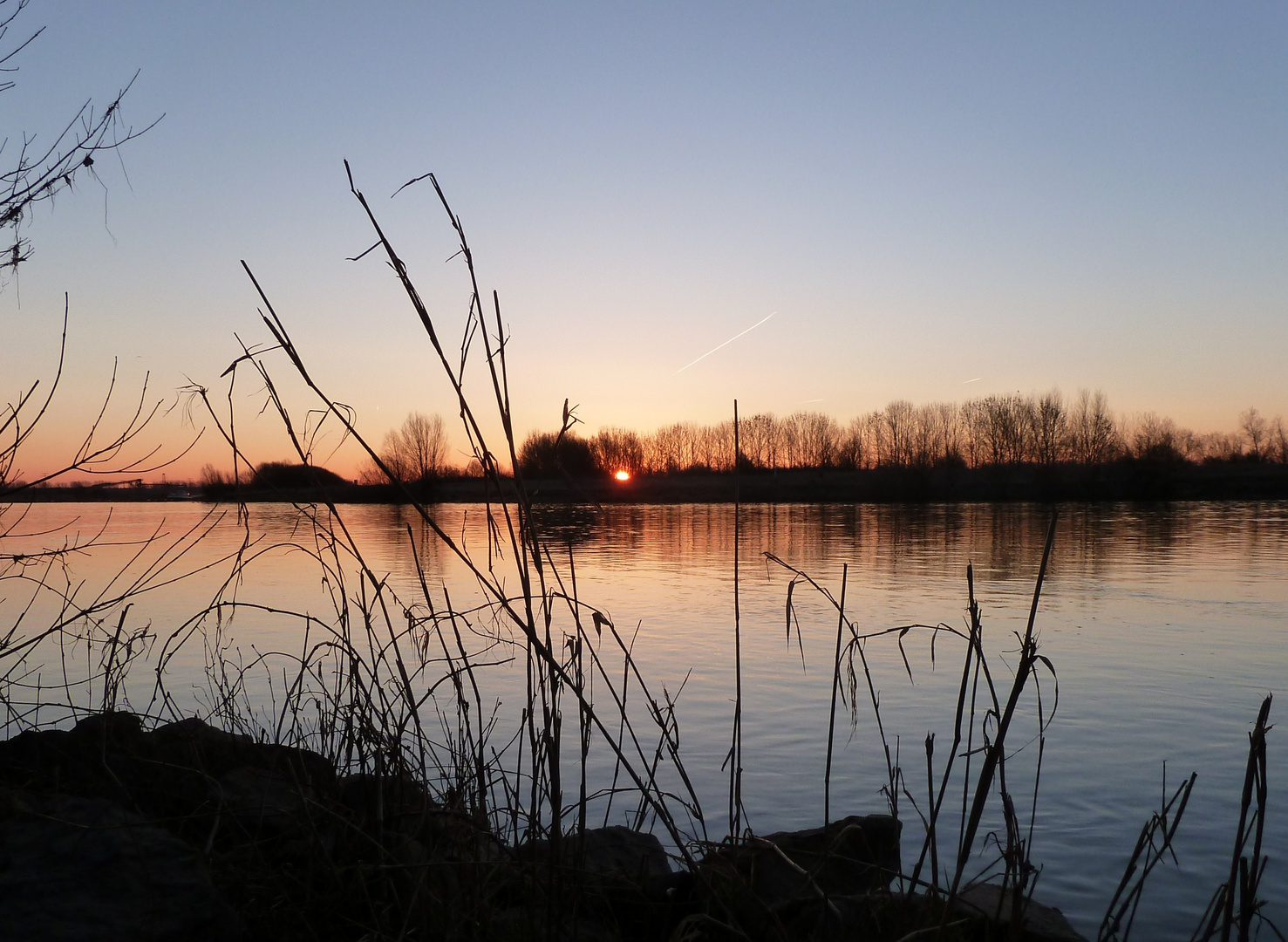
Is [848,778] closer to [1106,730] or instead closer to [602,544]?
[1106,730]

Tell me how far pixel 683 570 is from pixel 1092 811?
13473 mm

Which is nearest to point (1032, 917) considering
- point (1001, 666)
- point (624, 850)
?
point (624, 850)

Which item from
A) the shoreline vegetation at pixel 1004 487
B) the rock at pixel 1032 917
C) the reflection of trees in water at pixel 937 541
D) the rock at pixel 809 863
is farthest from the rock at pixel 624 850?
the shoreline vegetation at pixel 1004 487

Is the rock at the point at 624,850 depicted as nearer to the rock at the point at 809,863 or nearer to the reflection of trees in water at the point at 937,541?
the rock at the point at 809,863

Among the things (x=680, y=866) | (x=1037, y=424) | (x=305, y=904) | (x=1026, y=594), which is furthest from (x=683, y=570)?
(x=1037, y=424)

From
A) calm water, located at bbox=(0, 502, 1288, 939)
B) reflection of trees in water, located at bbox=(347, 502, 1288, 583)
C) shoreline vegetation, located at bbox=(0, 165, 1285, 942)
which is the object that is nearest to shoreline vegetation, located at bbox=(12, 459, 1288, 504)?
reflection of trees in water, located at bbox=(347, 502, 1288, 583)

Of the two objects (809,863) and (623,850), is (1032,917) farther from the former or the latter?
(623,850)

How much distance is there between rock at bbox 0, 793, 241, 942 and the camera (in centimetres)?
224

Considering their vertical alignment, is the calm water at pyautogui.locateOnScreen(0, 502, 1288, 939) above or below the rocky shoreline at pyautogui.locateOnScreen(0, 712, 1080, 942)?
below

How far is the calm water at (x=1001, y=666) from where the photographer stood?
4.96 m

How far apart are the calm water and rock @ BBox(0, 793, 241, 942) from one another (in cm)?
99

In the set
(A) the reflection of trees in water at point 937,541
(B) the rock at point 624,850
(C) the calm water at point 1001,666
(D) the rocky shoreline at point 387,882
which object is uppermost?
(D) the rocky shoreline at point 387,882

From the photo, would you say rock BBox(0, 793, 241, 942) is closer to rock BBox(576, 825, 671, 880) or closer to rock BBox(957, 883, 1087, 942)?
rock BBox(576, 825, 671, 880)

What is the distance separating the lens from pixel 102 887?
2395mm
